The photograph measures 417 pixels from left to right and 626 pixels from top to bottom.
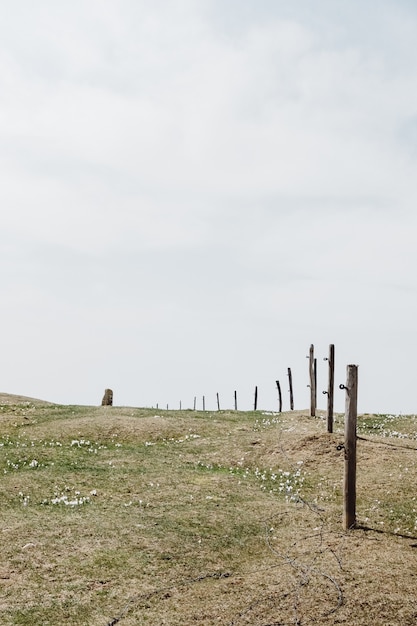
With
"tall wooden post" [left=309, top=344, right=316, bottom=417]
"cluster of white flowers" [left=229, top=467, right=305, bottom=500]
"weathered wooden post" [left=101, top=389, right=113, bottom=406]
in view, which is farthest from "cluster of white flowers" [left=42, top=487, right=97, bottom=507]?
"weathered wooden post" [left=101, top=389, right=113, bottom=406]

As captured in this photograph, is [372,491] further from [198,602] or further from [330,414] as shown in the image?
[198,602]

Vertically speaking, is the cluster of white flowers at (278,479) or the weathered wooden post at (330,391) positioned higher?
the weathered wooden post at (330,391)

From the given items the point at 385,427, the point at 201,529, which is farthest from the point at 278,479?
the point at 385,427

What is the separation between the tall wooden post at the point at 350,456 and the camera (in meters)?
17.4

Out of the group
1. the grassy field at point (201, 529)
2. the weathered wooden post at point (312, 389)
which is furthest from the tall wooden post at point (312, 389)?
the grassy field at point (201, 529)

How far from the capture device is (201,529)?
56.9 ft

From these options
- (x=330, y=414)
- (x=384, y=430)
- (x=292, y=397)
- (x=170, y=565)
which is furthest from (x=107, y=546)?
(x=292, y=397)

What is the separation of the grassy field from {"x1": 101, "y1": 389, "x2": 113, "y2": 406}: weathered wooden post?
53.9 ft

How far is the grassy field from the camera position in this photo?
12.8 m

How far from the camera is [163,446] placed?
93.0 ft

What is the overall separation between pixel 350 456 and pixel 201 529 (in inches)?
196

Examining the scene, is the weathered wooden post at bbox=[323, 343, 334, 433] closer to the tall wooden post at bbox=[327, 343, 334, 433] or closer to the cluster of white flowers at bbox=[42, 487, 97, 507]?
the tall wooden post at bbox=[327, 343, 334, 433]

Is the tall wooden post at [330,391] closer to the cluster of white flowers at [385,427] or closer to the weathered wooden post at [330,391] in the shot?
the weathered wooden post at [330,391]

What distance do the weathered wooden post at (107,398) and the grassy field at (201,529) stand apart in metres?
16.4
